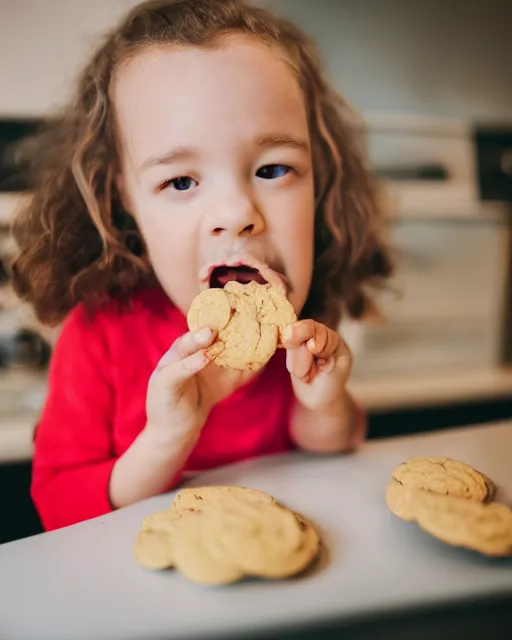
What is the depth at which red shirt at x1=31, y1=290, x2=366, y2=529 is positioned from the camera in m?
0.64

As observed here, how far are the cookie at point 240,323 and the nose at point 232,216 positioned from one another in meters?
0.07

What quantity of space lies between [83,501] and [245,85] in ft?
1.60

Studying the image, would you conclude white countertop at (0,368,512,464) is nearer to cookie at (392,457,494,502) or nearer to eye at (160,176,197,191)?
cookie at (392,457,494,502)

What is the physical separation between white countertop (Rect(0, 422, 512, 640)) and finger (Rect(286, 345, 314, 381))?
0.13m

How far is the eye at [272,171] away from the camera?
0.63m

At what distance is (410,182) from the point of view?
0.90 metres

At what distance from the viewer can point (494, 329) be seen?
3.35 ft

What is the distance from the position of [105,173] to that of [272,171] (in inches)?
7.7

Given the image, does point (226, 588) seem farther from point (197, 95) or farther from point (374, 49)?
point (374, 49)

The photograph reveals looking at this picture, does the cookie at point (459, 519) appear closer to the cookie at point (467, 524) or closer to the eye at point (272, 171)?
the cookie at point (467, 524)

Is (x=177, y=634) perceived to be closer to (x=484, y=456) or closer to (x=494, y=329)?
(x=484, y=456)

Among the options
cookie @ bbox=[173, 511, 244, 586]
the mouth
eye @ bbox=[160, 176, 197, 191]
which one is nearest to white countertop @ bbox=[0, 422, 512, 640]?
cookie @ bbox=[173, 511, 244, 586]

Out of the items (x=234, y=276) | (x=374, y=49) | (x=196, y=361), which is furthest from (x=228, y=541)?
(x=374, y=49)

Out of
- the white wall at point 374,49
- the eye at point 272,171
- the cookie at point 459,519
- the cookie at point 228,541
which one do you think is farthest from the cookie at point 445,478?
the white wall at point 374,49
